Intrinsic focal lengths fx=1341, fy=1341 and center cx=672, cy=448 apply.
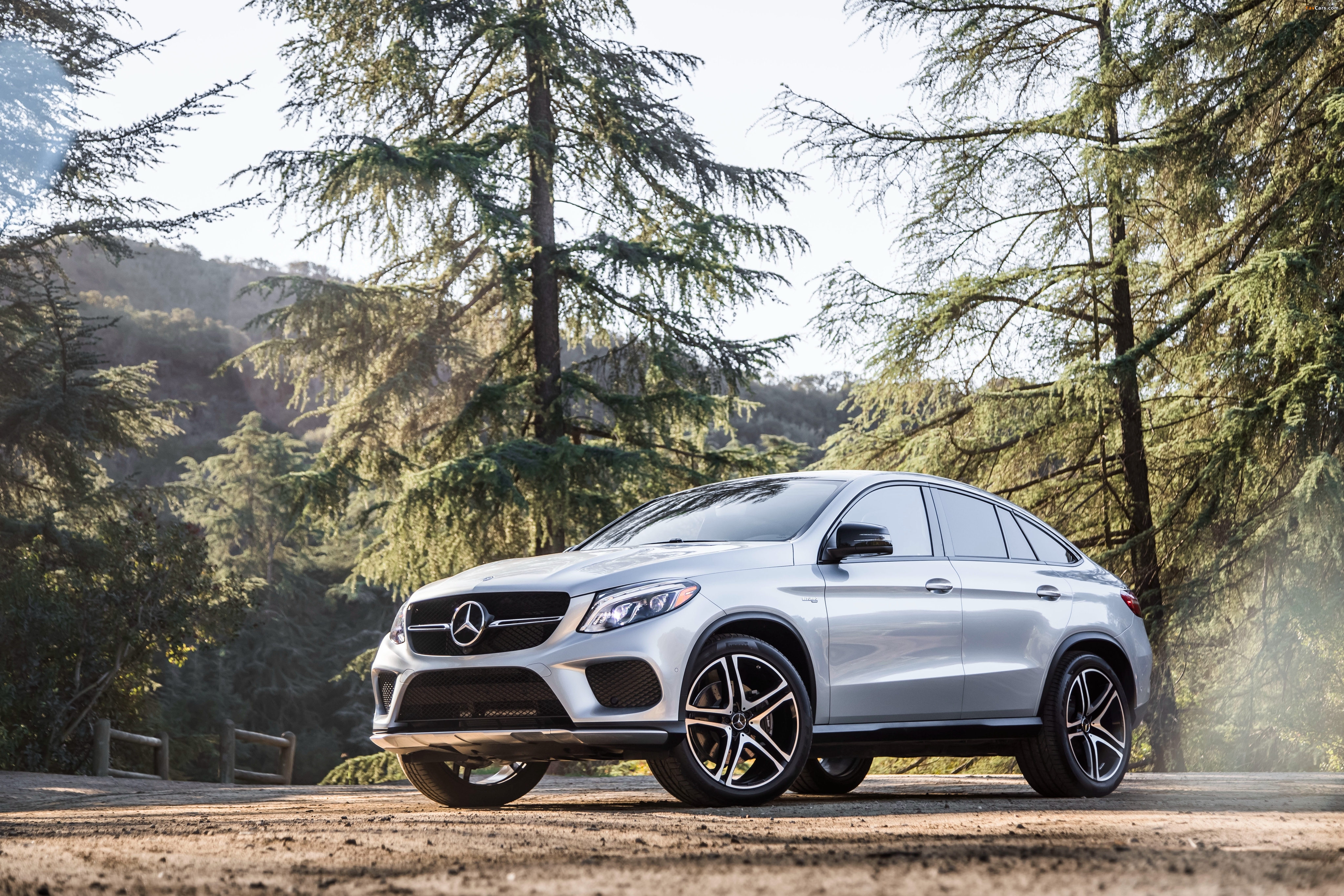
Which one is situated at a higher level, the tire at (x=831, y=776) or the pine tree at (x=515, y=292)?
the pine tree at (x=515, y=292)

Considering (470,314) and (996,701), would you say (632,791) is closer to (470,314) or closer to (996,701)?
(996,701)

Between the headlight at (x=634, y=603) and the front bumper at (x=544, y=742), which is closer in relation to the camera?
the front bumper at (x=544, y=742)

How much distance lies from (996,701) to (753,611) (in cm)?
185

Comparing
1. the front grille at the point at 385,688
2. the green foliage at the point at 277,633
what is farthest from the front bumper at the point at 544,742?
the green foliage at the point at 277,633

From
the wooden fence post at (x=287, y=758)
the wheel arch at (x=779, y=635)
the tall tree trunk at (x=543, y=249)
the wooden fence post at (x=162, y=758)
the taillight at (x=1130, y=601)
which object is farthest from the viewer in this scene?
the wooden fence post at (x=287, y=758)

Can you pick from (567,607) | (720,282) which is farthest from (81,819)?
(720,282)

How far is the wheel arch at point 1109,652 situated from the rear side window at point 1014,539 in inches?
Answer: 21.0

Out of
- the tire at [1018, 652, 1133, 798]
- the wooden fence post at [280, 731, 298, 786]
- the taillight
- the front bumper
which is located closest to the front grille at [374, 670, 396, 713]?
the front bumper

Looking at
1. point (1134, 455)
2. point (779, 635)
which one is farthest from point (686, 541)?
point (1134, 455)

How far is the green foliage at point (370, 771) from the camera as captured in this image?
1945 cm

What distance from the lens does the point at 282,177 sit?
57.1ft

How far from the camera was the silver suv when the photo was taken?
602 cm

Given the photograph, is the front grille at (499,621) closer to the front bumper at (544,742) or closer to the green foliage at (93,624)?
the front bumper at (544,742)

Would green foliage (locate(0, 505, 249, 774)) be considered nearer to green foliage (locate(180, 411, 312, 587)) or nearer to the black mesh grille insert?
the black mesh grille insert
